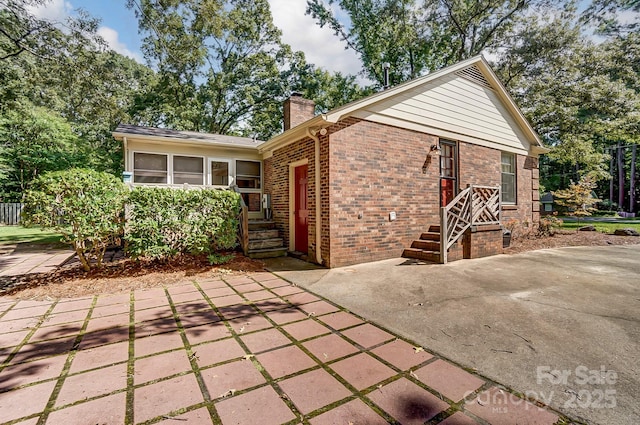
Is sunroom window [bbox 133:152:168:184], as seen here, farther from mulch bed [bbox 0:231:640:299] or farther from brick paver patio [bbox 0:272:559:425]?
brick paver patio [bbox 0:272:559:425]

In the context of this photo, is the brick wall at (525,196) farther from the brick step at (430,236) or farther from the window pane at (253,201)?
the window pane at (253,201)

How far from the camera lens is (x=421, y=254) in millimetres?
6547

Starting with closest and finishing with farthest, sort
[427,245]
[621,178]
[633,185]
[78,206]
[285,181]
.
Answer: [78,206], [427,245], [285,181], [633,185], [621,178]

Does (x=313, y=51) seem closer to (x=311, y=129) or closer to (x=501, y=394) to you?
(x=311, y=129)

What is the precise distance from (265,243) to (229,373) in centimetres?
520

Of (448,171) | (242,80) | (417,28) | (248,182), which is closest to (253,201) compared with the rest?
(248,182)

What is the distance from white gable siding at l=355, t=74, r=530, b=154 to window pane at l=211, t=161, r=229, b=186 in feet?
16.5

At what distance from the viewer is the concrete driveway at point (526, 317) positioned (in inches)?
79.5

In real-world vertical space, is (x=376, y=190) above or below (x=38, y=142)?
below

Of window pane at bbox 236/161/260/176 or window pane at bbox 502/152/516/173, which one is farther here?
window pane at bbox 502/152/516/173

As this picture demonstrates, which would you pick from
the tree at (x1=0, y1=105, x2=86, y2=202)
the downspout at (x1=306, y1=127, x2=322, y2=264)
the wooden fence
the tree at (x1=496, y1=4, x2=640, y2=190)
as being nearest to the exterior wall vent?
the downspout at (x1=306, y1=127, x2=322, y2=264)

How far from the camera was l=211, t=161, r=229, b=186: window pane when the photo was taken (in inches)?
361

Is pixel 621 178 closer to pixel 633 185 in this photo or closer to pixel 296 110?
pixel 633 185

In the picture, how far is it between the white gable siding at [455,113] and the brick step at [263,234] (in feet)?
12.4
